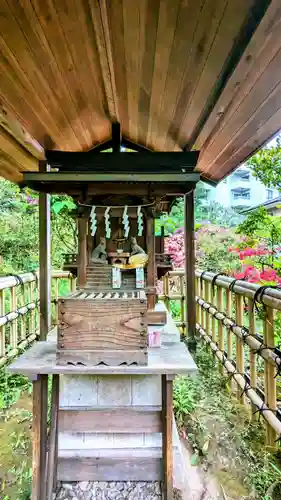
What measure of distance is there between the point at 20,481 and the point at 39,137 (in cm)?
257

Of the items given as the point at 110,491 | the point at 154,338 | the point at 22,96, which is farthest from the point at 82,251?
the point at 110,491

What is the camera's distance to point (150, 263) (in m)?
2.19

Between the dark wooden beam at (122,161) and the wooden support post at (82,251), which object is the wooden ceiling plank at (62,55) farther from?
the wooden support post at (82,251)

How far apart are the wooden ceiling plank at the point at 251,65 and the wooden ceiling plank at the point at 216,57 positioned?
87mm

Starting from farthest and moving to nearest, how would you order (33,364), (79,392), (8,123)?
(8,123) → (79,392) → (33,364)

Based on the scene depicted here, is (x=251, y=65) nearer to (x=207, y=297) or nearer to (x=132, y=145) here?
(x=132, y=145)

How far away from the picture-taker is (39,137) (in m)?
2.77

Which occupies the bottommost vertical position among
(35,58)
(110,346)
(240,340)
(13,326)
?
(13,326)

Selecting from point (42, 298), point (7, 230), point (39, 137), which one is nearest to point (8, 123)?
point (39, 137)

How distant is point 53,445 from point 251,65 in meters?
2.23

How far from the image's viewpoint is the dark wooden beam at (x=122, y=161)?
2.05m

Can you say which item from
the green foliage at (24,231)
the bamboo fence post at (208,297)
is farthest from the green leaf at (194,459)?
→ the green foliage at (24,231)

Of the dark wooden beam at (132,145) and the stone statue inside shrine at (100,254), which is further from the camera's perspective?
the dark wooden beam at (132,145)

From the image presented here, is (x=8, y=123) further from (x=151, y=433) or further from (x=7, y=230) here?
(x=7, y=230)
